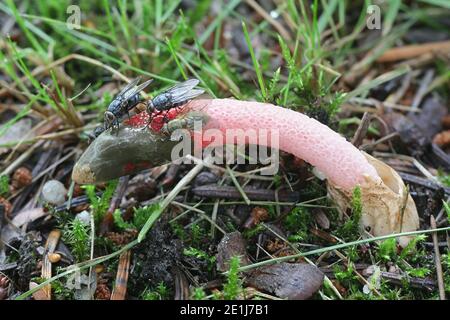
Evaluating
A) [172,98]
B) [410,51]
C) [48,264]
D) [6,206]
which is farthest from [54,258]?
[410,51]

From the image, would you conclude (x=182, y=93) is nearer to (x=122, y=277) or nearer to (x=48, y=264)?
(x=122, y=277)

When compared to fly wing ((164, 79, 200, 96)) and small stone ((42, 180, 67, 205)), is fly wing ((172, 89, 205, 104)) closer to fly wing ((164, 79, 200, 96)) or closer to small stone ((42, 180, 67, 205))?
fly wing ((164, 79, 200, 96))

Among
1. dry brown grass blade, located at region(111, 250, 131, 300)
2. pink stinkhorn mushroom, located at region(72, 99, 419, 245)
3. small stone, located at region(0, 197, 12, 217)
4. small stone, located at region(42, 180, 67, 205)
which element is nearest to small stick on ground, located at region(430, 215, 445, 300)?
pink stinkhorn mushroom, located at region(72, 99, 419, 245)

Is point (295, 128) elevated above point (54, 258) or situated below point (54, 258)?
above

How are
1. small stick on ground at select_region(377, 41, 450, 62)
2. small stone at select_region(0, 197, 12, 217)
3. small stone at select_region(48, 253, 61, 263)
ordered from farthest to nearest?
1. small stick on ground at select_region(377, 41, 450, 62)
2. small stone at select_region(0, 197, 12, 217)
3. small stone at select_region(48, 253, 61, 263)
